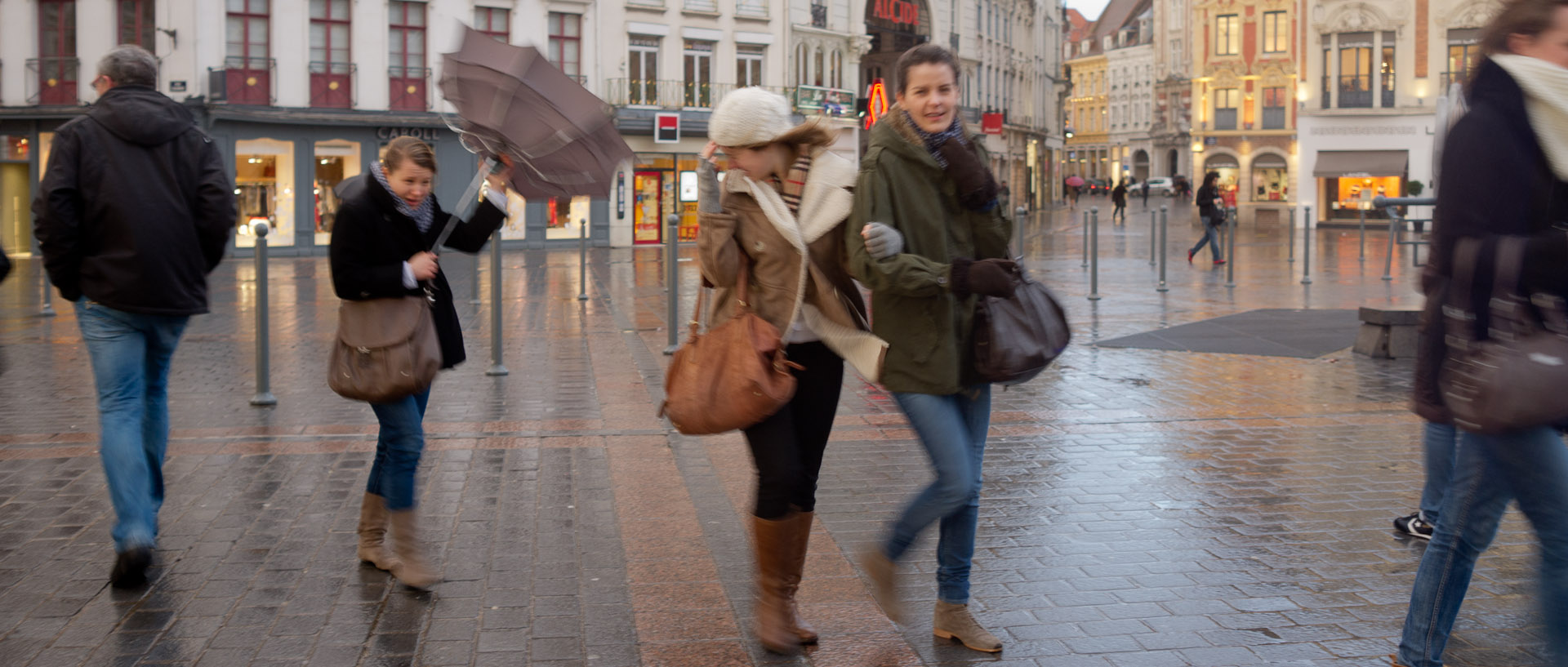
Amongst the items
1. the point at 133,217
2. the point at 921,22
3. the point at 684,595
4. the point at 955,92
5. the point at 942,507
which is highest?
the point at 921,22

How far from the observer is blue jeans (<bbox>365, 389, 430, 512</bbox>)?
4.79 m

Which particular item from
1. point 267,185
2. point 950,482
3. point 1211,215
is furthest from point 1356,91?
point 950,482

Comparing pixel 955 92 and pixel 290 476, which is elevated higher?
pixel 955 92

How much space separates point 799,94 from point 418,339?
1612 inches

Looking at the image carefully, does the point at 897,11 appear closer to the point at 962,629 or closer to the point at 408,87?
the point at 408,87

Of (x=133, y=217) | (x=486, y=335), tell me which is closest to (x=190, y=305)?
(x=133, y=217)

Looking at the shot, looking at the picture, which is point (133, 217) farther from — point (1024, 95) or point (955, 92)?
point (1024, 95)

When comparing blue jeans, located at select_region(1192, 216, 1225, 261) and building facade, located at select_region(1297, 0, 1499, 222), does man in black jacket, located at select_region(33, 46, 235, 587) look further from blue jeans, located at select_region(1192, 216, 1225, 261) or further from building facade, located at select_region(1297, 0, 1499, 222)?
building facade, located at select_region(1297, 0, 1499, 222)

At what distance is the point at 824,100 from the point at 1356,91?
20979 millimetres

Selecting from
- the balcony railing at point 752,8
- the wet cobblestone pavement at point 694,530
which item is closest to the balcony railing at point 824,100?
the balcony railing at point 752,8

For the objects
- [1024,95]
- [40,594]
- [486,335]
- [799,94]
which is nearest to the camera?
[40,594]

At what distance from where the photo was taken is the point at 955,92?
160 inches

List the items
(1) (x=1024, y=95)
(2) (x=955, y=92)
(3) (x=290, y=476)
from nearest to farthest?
(2) (x=955, y=92) → (3) (x=290, y=476) → (1) (x=1024, y=95)

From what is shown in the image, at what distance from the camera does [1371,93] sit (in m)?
51.5
